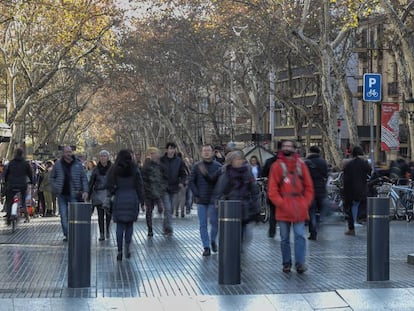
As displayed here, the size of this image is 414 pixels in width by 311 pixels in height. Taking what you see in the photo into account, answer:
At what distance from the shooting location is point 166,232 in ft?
53.1

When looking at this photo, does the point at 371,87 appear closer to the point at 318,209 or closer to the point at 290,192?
the point at 318,209

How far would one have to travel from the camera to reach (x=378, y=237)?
395 inches

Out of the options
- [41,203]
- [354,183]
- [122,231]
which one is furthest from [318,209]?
[41,203]

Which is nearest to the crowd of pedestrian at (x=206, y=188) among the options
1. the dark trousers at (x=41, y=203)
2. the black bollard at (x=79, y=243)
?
the black bollard at (x=79, y=243)

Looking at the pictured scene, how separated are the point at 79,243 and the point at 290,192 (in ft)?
9.04

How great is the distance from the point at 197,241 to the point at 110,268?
3824 millimetres

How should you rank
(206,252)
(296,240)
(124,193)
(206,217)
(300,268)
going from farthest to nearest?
(206,217) < (206,252) < (124,193) < (300,268) < (296,240)

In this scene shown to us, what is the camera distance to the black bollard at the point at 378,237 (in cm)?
999

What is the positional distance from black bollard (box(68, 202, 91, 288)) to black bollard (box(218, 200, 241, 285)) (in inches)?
58.9

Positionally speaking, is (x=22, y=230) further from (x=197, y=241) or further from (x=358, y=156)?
(x=358, y=156)

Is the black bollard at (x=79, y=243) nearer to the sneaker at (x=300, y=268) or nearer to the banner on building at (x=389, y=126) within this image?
the sneaker at (x=300, y=268)

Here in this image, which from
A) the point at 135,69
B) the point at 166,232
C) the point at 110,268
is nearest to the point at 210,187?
the point at 110,268

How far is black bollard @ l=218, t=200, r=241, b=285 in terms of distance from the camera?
377 inches

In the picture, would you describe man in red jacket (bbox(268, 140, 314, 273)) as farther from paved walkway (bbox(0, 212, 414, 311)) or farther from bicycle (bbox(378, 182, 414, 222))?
bicycle (bbox(378, 182, 414, 222))
